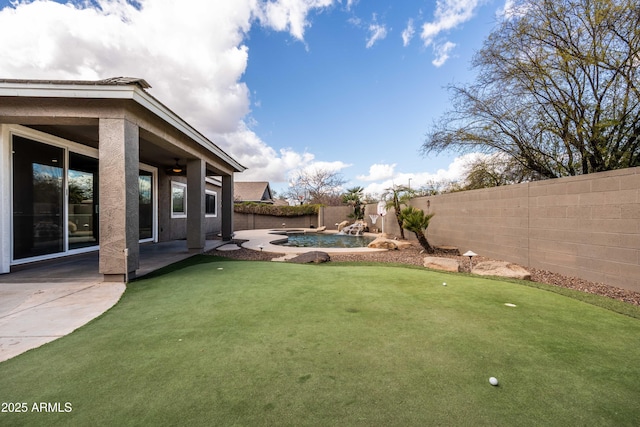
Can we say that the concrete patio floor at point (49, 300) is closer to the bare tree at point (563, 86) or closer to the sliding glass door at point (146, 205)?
the sliding glass door at point (146, 205)

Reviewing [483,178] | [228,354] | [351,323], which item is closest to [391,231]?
[483,178]

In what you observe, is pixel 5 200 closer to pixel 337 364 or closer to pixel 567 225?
pixel 337 364

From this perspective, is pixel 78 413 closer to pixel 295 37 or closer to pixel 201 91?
pixel 295 37

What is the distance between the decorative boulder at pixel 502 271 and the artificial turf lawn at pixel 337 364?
1313 mm

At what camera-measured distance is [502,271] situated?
5227 millimetres

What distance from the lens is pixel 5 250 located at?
198 inches

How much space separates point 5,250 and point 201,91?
36.3 feet

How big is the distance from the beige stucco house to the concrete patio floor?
→ 45 centimetres

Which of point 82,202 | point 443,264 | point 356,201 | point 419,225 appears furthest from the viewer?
point 356,201

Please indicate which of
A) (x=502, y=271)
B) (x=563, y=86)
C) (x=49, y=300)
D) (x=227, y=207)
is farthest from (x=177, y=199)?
(x=563, y=86)

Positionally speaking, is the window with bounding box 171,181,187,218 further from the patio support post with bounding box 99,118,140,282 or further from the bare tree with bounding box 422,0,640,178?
the bare tree with bounding box 422,0,640,178

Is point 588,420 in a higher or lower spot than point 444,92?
lower

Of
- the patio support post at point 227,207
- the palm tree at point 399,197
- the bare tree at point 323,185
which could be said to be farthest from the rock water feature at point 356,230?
the bare tree at point 323,185

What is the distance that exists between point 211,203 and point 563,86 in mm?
14684
